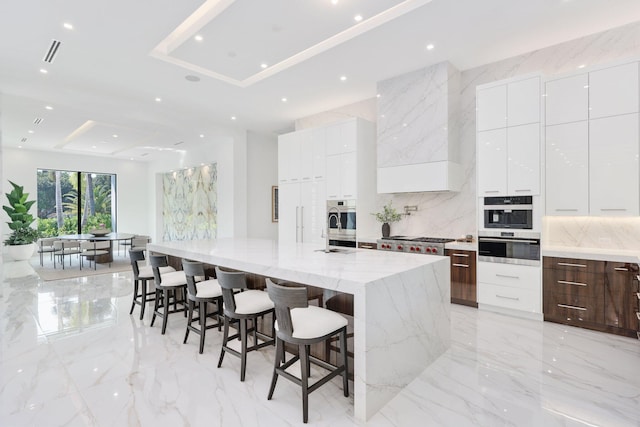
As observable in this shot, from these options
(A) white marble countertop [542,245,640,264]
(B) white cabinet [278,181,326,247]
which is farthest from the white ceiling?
(A) white marble countertop [542,245,640,264]

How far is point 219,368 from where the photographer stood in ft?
8.84

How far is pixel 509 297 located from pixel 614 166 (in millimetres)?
1761

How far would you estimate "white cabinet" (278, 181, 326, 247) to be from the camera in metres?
5.88

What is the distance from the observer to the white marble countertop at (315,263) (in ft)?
7.03

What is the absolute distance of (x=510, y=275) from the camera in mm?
3908

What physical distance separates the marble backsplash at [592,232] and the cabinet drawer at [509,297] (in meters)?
0.64

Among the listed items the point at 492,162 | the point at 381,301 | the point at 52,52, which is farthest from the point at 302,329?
the point at 52,52

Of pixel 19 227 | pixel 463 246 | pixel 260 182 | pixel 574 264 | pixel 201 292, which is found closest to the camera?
pixel 201 292

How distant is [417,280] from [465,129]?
3141mm

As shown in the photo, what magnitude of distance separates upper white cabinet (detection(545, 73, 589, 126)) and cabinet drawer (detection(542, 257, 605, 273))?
1541 millimetres

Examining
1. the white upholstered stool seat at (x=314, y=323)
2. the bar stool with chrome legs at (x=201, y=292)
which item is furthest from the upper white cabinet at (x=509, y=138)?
the bar stool with chrome legs at (x=201, y=292)

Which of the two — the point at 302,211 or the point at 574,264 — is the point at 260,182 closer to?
the point at 302,211

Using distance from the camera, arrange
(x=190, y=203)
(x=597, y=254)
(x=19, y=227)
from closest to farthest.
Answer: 1. (x=597, y=254)
2. (x=19, y=227)
3. (x=190, y=203)

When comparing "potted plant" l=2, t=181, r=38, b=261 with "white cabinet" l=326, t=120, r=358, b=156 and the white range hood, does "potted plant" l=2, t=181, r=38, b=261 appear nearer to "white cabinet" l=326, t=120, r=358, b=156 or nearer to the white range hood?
"white cabinet" l=326, t=120, r=358, b=156
